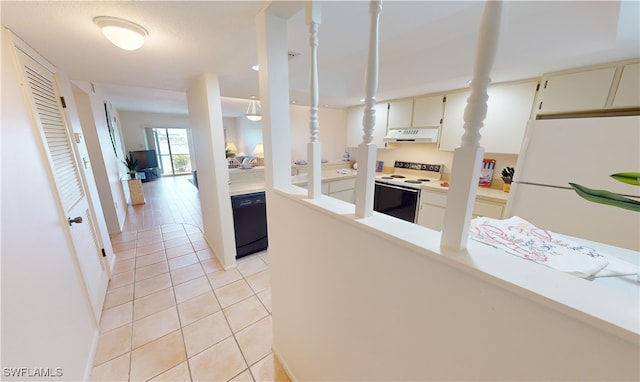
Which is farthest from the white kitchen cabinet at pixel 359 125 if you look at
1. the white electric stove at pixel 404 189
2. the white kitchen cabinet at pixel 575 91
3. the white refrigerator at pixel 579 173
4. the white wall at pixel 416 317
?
the white wall at pixel 416 317

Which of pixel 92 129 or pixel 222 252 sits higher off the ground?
pixel 92 129

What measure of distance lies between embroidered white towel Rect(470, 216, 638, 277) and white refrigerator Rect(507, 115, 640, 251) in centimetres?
90

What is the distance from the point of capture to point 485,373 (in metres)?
0.52

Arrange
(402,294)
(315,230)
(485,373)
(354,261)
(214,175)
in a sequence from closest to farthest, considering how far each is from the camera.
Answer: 1. (485,373)
2. (402,294)
3. (354,261)
4. (315,230)
5. (214,175)

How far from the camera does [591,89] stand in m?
1.76

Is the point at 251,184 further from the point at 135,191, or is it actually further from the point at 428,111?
the point at 135,191

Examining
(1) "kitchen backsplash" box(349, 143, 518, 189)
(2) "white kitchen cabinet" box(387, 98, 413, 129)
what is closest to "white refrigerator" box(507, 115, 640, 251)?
(1) "kitchen backsplash" box(349, 143, 518, 189)

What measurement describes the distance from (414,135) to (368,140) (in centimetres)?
271

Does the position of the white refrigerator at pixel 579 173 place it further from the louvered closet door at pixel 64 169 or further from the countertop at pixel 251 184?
the louvered closet door at pixel 64 169

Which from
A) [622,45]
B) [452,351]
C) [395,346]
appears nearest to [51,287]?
[395,346]

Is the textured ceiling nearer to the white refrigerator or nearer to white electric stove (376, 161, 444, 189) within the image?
the white refrigerator

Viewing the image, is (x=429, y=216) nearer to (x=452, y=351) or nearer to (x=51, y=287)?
(x=452, y=351)

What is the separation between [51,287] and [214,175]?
134 cm

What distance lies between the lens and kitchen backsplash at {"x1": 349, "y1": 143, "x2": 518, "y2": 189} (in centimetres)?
266
